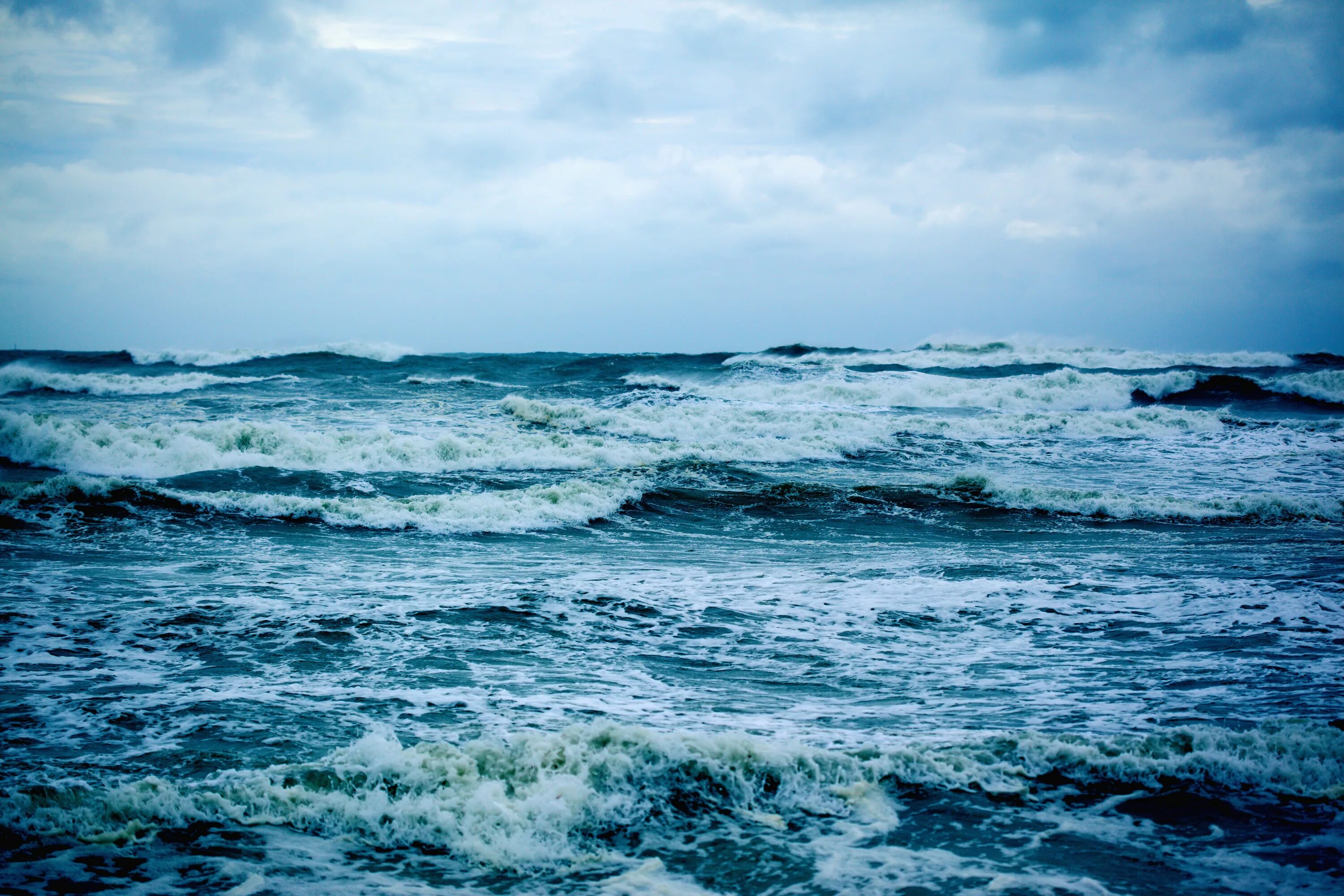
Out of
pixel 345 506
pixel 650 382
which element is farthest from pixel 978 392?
pixel 345 506

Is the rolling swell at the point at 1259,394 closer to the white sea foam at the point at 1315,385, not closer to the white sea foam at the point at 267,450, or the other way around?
the white sea foam at the point at 1315,385

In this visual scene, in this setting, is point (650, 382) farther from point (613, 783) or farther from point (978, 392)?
point (613, 783)

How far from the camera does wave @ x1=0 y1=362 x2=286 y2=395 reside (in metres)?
25.9

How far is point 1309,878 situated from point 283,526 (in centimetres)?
994

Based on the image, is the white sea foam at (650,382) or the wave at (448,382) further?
the white sea foam at (650,382)

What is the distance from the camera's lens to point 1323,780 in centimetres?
401

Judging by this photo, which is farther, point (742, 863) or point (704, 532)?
point (704, 532)

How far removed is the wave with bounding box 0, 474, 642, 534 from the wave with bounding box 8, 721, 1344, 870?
21.1ft

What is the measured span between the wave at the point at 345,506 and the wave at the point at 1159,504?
5878mm

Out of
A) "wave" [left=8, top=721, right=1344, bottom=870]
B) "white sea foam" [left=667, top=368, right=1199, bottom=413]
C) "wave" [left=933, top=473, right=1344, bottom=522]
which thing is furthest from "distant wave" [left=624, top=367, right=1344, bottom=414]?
"wave" [left=8, top=721, right=1344, bottom=870]

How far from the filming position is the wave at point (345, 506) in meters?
10.2

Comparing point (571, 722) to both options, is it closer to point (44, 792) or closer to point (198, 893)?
point (198, 893)

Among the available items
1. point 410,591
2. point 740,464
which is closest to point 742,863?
point 410,591

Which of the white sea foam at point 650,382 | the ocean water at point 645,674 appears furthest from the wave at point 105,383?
the ocean water at point 645,674
